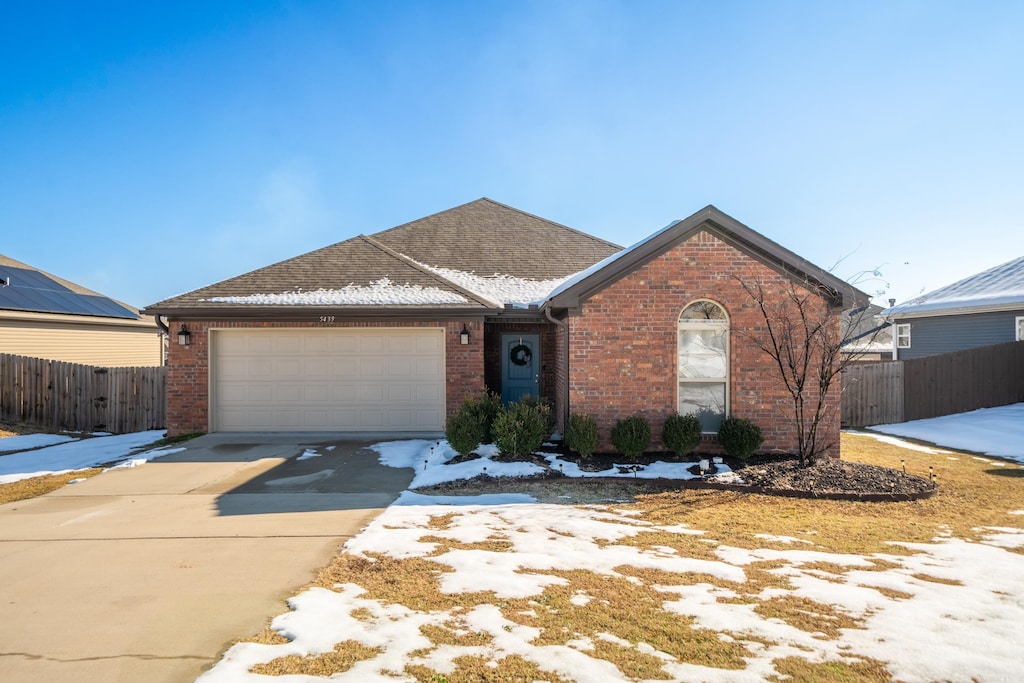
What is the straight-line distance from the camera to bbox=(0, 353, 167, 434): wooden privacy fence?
13.3 m

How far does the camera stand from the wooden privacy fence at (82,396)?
43.8ft

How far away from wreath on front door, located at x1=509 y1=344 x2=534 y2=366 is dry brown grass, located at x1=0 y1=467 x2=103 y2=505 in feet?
26.2

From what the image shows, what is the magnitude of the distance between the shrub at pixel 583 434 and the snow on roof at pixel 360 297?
376 cm

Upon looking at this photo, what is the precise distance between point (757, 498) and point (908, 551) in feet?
6.95

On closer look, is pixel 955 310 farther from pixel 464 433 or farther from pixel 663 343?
pixel 464 433

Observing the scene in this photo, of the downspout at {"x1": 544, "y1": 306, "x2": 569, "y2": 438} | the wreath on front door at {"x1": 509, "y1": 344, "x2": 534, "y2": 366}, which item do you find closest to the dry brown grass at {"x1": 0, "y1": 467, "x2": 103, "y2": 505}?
the downspout at {"x1": 544, "y1": 306, "x2": 569, "y2": 438}

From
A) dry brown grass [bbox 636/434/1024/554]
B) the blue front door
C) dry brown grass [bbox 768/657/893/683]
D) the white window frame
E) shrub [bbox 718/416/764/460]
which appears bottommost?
dry brown grass [bbox 636/434/1024/554]

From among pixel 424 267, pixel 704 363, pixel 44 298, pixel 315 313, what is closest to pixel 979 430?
pixel 704 363

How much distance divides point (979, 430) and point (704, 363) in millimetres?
8193

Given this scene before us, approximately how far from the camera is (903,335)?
21.8 metres

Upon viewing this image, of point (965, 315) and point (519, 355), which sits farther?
point (965, 315)

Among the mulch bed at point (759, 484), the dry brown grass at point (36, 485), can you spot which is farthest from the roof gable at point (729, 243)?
the dry brown grass at point (36, 485)

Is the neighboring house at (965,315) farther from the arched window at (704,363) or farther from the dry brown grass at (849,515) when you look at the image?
the arched window at (704,363)

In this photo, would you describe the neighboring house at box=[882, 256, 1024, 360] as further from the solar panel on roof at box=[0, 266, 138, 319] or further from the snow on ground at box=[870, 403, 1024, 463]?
the solar panel on roof at box=[0, 266, 138, 319]
